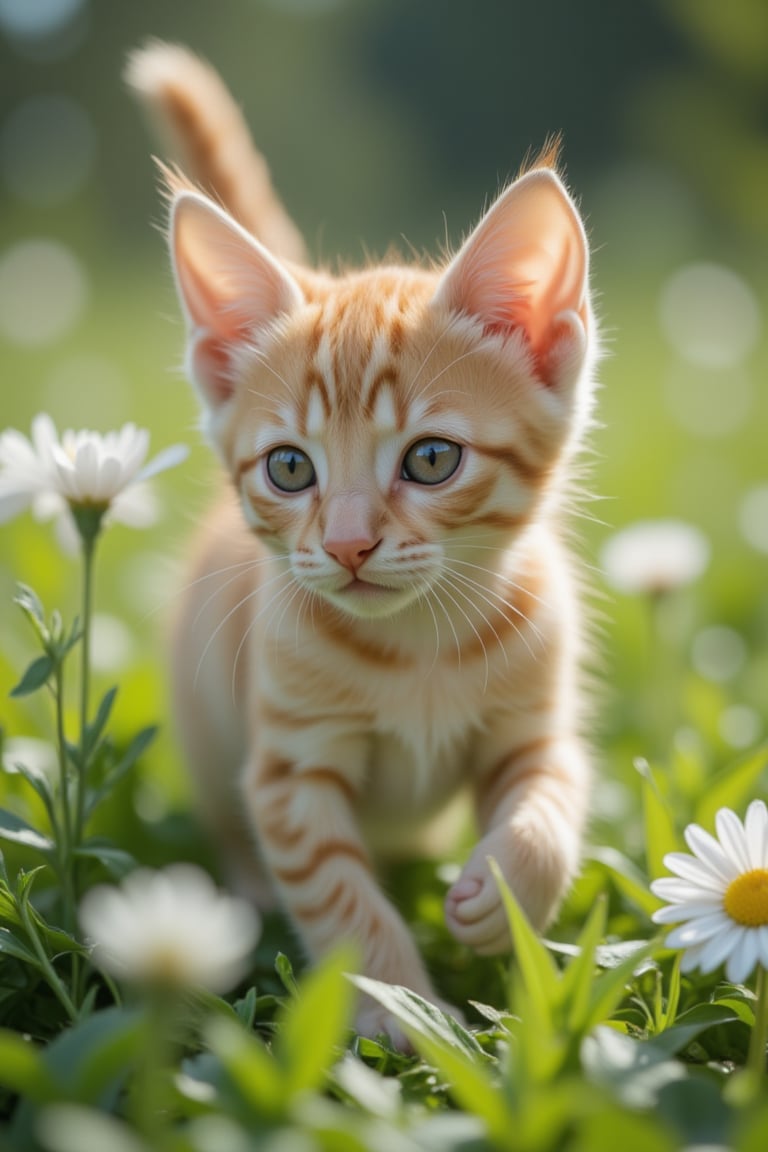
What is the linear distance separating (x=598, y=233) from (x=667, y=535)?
3.82m

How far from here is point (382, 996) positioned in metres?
0.98

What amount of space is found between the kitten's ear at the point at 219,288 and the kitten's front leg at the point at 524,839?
0.60 meters

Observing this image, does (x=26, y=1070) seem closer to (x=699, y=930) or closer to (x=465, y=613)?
(x=699, y=930)

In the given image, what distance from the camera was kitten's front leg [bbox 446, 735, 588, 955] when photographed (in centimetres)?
126

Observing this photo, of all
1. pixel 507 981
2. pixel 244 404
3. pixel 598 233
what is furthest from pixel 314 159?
pixel 507 981

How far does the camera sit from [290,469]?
1.39 m

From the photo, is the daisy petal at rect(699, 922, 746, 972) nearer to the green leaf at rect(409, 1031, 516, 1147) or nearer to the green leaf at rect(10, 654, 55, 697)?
the green leaf at rect(409, 1031, 516, 1147)

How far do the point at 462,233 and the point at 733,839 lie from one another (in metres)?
1.39

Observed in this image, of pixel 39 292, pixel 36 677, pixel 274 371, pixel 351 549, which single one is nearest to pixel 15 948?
pixel 36 677

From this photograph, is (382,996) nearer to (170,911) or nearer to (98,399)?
(170,911)

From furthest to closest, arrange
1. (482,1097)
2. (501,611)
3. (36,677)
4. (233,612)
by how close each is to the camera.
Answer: (233,612), (501,611), (36,677), (482,1097)

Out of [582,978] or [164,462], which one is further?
[164,462]

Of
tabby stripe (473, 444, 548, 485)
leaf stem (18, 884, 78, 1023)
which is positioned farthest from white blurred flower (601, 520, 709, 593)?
leaf stem (18, 884, 78, 1023)

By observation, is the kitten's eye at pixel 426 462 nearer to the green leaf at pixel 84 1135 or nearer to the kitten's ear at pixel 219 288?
the kitten's ear at pixel 219 288
